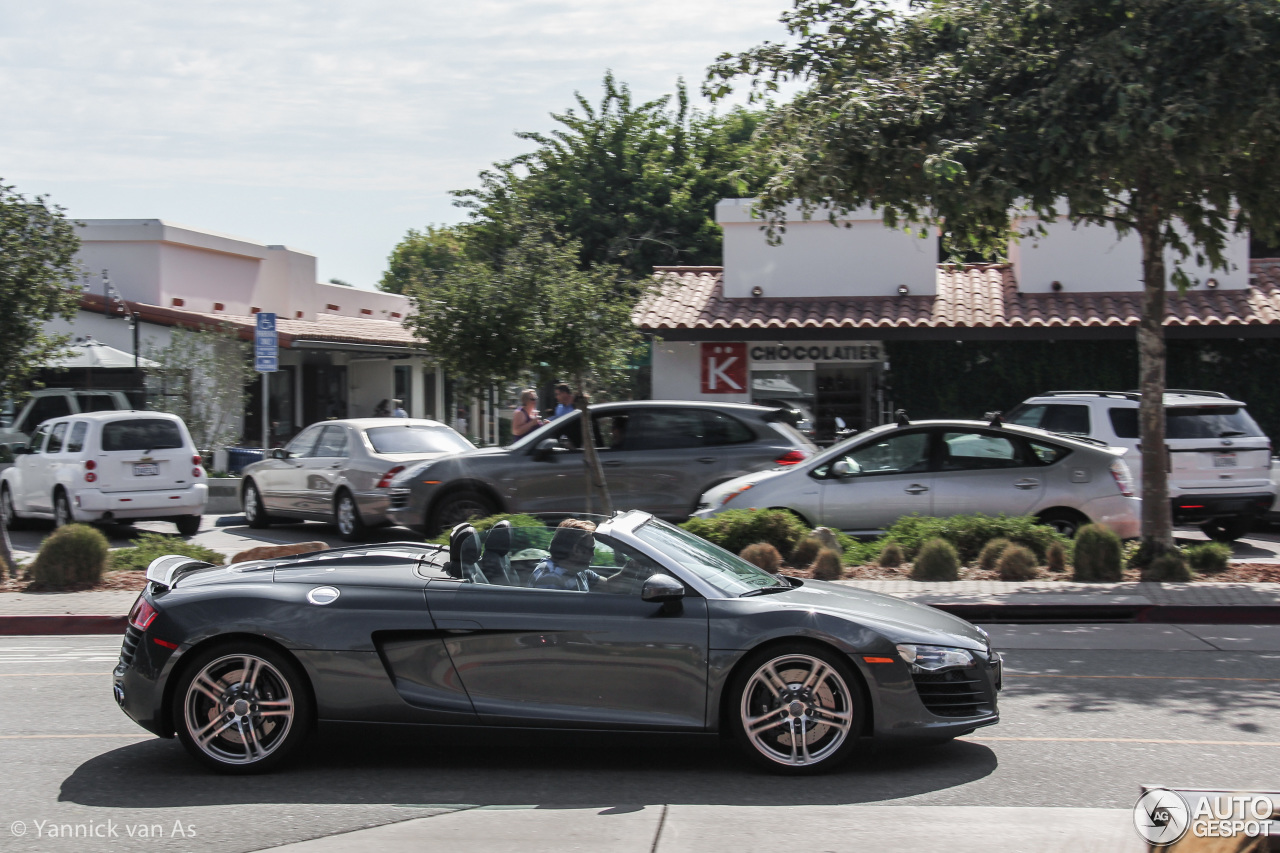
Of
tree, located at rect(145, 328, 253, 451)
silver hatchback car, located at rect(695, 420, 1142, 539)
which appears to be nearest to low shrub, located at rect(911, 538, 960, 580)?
silver hatchback car, located at rect(695, 420, 1142, 539)

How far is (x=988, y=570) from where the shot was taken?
39.3 ft

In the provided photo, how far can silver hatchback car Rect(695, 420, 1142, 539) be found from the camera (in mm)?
12727

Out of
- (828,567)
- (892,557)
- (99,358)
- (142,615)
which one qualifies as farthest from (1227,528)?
(99,358)

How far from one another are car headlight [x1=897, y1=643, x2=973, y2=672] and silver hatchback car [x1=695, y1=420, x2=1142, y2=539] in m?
6.96


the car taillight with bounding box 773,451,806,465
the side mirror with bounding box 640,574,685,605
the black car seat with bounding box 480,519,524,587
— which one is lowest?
the side mirror with bounding box 640,574,685,605

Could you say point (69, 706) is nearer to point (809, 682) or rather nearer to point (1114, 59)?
A: point (809, 682)

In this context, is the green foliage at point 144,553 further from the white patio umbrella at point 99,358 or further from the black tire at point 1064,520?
the white patio umbrella at point 99,358

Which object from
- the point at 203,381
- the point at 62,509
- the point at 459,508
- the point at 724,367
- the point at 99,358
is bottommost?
the point at 62,509

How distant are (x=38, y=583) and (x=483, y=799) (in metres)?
8.08

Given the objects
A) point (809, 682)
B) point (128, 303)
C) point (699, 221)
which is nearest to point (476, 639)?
point (809, 682)

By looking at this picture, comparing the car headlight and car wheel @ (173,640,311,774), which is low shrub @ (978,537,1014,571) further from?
car wheel @ (173,640,311,774)

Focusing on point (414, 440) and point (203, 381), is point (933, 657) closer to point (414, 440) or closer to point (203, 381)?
point (414, 440)

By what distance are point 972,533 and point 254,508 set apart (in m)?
10.1

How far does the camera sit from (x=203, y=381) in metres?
22.4
